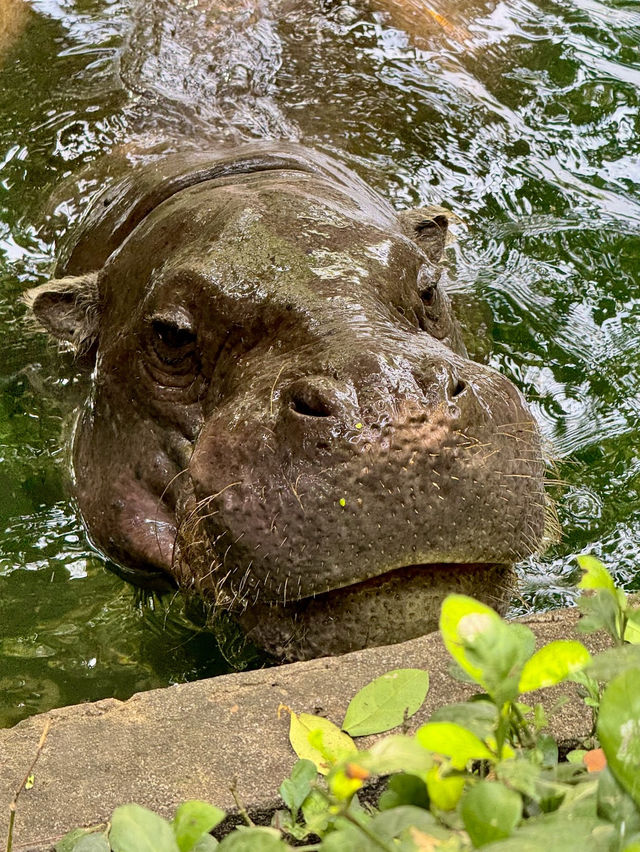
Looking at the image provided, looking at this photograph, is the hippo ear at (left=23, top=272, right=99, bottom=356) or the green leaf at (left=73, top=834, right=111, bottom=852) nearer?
the green leaf at (left=73, top=834, right=111, bottom=852)

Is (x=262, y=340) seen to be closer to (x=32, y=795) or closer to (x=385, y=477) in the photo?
(x=385, y=477)

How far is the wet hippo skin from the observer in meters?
2.68

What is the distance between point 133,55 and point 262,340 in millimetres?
3771

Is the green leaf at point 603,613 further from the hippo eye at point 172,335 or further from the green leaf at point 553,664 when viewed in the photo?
the hippo eye at point 172,335

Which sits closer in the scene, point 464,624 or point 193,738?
point 464,624

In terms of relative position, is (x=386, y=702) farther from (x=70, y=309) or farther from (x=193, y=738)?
(x=70, y=309)

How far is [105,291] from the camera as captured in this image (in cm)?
439

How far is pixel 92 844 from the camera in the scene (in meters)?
1.66

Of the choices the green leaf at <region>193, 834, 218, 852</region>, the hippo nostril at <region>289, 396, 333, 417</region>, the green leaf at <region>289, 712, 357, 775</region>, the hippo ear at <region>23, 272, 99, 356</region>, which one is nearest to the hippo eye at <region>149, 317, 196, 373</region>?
the hippo ear at <region>23, 272, 99, 356</region>

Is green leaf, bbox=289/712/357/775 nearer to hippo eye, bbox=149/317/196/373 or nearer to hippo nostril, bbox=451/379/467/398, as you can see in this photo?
hippo nostril, bbox=451/379/467/398

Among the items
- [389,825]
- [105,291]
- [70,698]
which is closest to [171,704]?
[70,698]

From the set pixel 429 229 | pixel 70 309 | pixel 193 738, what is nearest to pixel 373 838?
pixel 193 738

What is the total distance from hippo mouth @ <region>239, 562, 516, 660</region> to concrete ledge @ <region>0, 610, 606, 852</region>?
0.32 meters

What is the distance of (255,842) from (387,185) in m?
5.34
